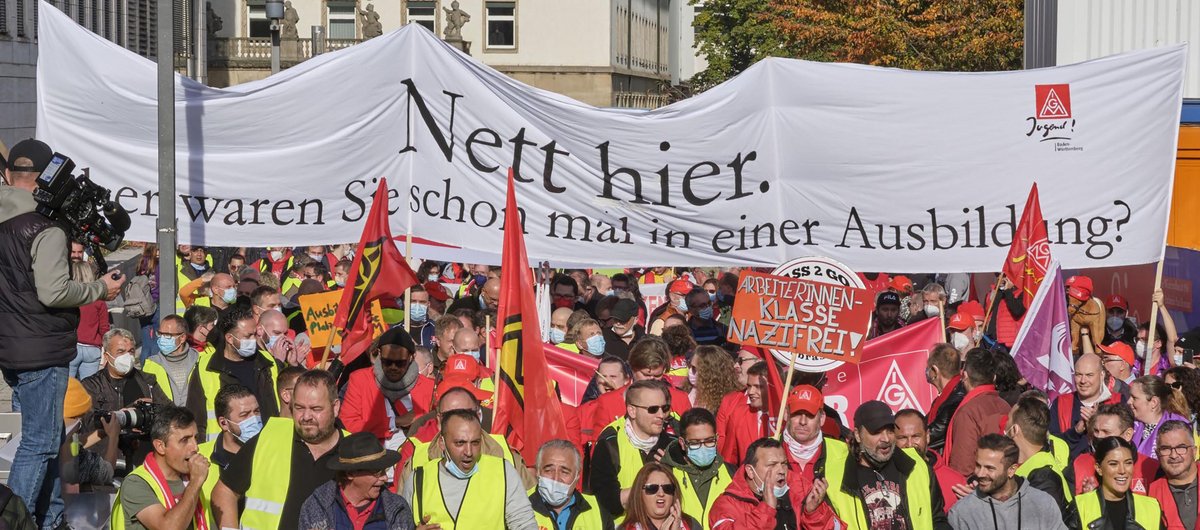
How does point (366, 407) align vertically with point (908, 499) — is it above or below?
above

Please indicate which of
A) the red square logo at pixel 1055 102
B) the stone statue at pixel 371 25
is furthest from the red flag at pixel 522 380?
the stone statue at pixel 371 25

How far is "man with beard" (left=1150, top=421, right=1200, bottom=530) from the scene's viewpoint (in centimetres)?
809

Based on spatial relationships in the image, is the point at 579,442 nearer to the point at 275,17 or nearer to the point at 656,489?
the point at 656,489

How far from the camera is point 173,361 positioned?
1047 centimetres

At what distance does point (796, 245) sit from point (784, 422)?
2989 mm

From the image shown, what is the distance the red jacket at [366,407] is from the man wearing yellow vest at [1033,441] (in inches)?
130

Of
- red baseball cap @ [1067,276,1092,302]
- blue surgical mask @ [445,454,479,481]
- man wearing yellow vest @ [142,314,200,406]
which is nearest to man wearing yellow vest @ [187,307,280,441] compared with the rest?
man wearing yellow vest @ [142,314,200,406]

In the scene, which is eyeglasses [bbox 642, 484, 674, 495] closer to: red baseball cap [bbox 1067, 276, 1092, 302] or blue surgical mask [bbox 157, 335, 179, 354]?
blue surgical mask [bbox 157, 335, 179, 354]

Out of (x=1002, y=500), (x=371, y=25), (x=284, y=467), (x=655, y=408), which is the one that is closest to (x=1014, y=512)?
(x=1002, y=500)

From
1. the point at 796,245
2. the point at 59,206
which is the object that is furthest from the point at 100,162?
the point at 796,245

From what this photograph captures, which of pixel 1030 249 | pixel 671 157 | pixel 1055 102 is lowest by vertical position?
pixel 1030 249

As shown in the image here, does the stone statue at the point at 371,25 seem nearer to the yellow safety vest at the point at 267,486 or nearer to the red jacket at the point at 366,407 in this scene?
the red jacket at the point at 366,407

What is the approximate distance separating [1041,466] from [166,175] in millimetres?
5757

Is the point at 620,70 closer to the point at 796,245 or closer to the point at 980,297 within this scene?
the point at 980,297
